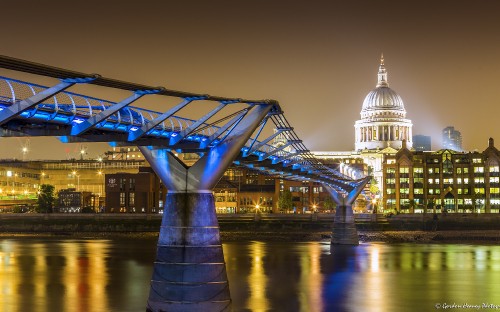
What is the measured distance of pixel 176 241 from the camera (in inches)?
1578

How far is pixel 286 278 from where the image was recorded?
65000 mm

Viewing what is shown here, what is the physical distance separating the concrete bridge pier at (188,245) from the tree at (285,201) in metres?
151

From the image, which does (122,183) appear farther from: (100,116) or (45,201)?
(100,116)

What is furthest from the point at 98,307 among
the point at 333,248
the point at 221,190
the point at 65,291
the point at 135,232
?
the point at 221,190

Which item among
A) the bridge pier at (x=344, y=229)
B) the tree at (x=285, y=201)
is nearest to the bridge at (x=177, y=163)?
the bridge pier at (x=344, y=229)

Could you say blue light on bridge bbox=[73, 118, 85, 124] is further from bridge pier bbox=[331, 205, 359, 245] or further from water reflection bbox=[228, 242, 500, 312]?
bridge pier bbox=[331, 205, 359, 245]

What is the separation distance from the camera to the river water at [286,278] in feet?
165

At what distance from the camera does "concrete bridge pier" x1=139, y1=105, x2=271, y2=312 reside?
1551 inches

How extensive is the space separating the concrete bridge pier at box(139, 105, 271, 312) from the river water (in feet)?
25.3

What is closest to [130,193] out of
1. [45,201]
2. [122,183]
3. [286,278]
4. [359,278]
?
[122,183]

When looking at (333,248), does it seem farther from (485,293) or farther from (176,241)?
(176,241)

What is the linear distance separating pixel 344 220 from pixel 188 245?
2882 inches

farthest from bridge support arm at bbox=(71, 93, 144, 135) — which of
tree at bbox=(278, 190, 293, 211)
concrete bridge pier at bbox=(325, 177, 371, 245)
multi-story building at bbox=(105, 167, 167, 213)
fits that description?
tree at bbox=(278, 190, 293, 211)

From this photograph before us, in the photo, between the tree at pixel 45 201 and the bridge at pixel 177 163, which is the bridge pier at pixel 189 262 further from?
the tree at pixel 45 201
